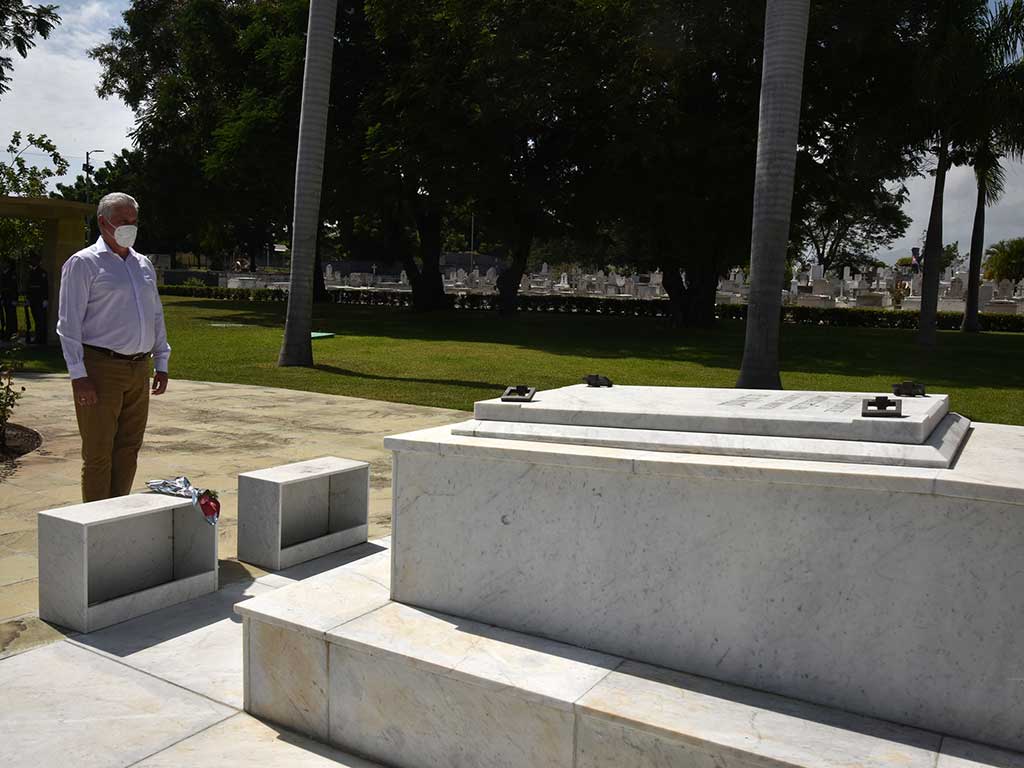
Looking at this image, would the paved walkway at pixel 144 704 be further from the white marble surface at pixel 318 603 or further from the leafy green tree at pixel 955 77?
the leafy green tree at pixel 955 77

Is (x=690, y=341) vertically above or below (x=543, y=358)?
above

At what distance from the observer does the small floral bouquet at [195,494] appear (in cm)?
454

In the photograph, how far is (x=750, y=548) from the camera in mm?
2879

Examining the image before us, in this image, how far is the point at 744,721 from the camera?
104 inches

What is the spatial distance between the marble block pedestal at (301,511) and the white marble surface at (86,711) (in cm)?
138

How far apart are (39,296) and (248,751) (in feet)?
56.9

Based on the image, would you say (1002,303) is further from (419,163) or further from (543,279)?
(543,279)

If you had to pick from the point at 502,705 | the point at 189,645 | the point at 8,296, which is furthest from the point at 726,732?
the point at 8,296

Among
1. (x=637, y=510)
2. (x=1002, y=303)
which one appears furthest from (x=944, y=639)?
(x=1002, y=303)

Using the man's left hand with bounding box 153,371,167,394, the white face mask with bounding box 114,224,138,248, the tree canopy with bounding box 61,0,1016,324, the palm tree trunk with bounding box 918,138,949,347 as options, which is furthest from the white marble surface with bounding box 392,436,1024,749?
the palm tree trunk with bounding box 918,138,949,347

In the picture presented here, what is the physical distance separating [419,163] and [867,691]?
24.2 metres

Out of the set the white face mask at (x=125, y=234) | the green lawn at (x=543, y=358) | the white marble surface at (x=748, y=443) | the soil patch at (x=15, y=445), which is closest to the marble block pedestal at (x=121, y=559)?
the white face mask at (x=125, y=234)

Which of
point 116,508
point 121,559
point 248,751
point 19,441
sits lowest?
point 248,751

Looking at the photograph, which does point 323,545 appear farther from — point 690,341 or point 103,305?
point 690,341
